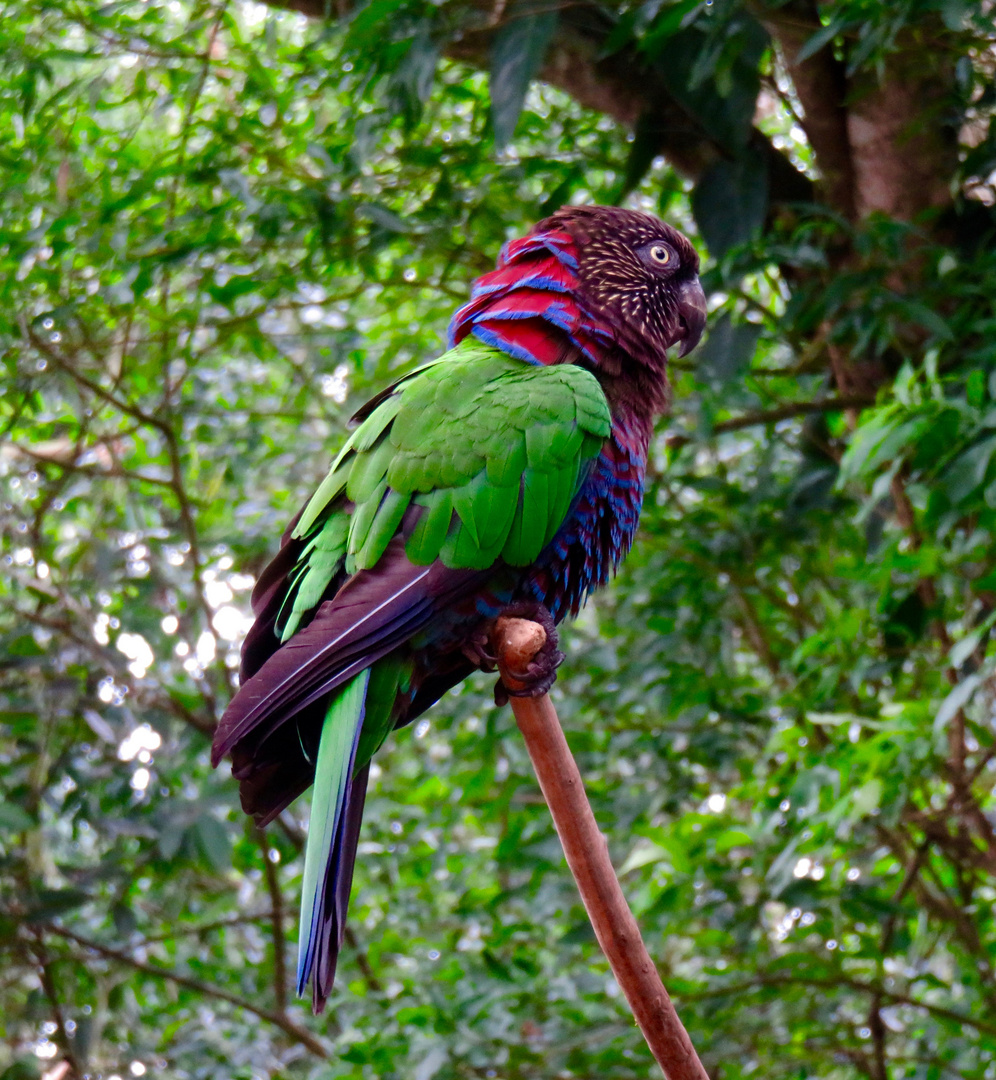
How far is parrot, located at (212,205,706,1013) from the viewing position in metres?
1.67

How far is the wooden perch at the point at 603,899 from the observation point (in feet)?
Result: 4.95

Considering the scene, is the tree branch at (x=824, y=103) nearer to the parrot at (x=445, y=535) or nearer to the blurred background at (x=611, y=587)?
the blurred background at (x=611, y=587)

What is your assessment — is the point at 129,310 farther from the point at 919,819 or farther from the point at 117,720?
the point at 919,819

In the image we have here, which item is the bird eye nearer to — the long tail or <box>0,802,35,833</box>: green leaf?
the long tail

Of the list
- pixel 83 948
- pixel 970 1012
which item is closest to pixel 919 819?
pixel 970 1012

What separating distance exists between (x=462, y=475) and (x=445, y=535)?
107 millimetres

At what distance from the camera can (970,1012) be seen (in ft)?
11.2

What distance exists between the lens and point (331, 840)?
159cm

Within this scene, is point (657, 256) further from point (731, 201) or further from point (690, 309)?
point (731, 201)

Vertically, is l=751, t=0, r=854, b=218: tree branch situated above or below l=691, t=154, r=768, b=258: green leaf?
above

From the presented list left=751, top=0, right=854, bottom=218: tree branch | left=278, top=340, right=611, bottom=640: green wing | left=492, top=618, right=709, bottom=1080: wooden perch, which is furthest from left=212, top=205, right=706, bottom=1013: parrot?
left=751, top=0, right=854, bottom=218: tree branch

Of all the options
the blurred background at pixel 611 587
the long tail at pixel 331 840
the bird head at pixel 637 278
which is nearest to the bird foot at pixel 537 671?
the long tail at pixel 331 840

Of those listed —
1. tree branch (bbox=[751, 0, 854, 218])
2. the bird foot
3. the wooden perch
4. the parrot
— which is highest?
tree branch (bbox=[751, 0, 854, 218])

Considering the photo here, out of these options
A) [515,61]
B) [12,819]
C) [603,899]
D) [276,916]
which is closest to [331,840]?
[603,899]
